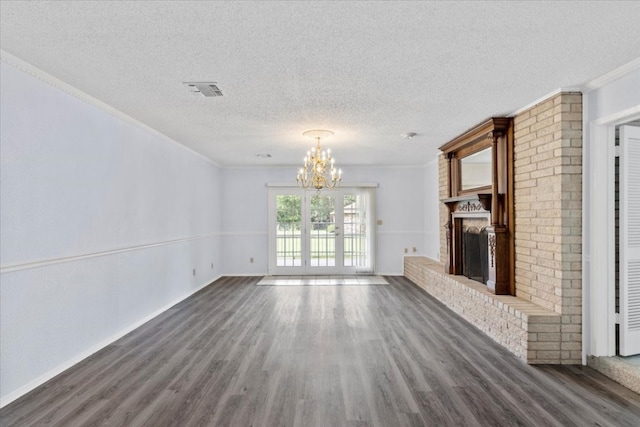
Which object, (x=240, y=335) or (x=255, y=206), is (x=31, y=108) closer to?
(x=240, y=335)

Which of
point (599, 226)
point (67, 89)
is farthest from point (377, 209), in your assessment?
point (67, 89)

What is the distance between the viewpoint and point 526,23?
201 centimetres

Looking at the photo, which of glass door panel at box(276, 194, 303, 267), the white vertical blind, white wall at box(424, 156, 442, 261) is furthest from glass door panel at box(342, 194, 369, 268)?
the white vertical blind

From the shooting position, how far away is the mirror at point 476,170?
4.37 meters

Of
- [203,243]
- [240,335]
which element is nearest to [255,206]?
[203,243]

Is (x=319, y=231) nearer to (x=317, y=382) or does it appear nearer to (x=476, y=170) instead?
(x=476, y=170)

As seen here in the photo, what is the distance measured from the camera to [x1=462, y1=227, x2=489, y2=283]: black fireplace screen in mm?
4516

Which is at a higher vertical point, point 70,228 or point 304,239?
point 70,228

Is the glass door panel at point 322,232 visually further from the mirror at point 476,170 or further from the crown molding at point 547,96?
the crown molding at point 547,96

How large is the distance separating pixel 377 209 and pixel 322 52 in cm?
553

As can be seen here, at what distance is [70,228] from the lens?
3045 millimetres

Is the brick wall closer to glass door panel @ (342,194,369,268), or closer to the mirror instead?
the mirror

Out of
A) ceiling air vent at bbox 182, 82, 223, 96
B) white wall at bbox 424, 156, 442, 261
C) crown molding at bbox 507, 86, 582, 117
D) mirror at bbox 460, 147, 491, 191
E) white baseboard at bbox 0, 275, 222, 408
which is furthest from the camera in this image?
white wall at bbox 424, 156, 442, 261

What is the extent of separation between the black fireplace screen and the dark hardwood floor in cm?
80
